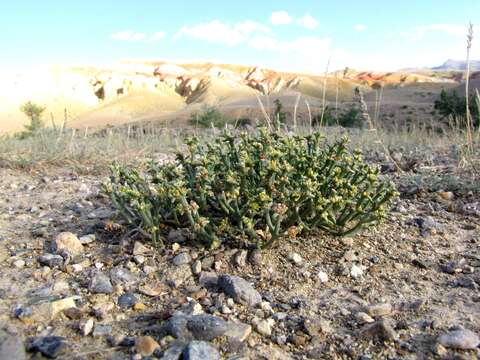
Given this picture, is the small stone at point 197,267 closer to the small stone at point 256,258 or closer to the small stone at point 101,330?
the small stone at point 256,258

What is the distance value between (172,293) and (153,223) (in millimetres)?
493

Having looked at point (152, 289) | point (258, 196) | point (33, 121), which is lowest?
point (33, 121)

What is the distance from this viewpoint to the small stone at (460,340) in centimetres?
170

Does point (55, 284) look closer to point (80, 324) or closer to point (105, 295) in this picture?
point (105, 295)

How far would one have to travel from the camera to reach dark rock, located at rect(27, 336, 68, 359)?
5.43ft

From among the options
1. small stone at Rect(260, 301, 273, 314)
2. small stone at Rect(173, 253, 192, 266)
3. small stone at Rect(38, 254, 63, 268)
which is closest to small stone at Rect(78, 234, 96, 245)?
small stone at Rect(38, 254, 63, 268)

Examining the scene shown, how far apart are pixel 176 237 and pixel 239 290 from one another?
2.09 feet

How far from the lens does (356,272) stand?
90.8 inches

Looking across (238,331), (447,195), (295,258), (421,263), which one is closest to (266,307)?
(238,331)

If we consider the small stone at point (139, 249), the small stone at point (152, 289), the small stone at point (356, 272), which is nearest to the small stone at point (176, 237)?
the small stone at point (139, 249)

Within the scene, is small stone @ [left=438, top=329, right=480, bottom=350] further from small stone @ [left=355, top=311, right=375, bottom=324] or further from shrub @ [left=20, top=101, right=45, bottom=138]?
shrub @ [left=20, top=101, right=45, bottom=138]

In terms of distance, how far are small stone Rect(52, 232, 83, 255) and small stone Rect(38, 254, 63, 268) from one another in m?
0.08

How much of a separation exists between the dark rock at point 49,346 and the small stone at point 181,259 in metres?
0.71

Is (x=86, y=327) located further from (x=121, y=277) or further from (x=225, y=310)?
(x=225, y=310)
